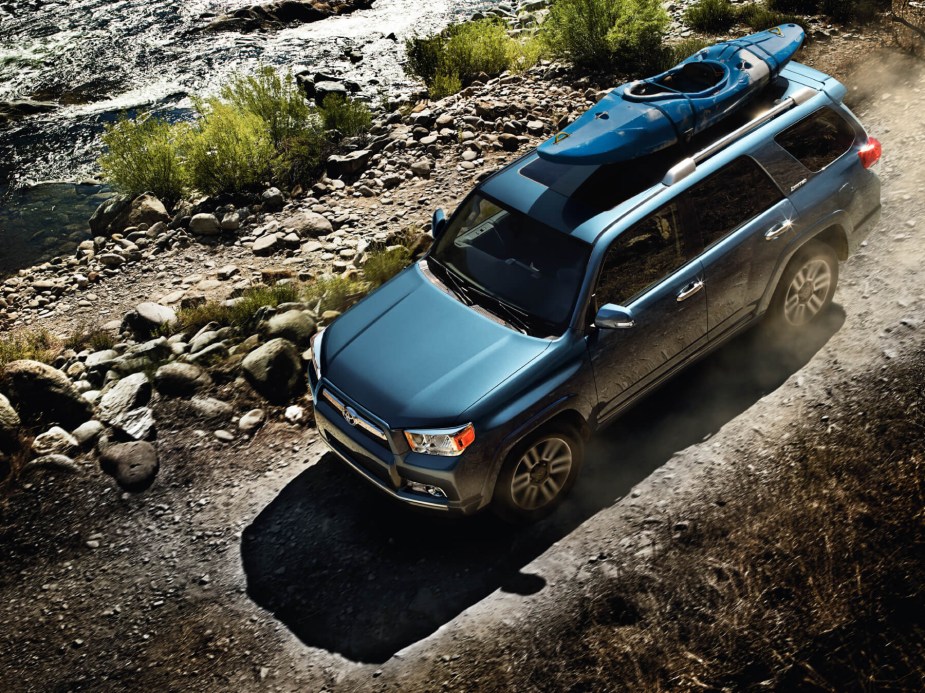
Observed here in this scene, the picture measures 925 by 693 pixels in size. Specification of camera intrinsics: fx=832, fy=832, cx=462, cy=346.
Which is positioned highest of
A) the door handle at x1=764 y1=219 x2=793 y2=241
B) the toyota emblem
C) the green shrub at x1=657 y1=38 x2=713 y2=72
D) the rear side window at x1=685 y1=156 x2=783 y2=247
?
the rear side window at x1=685 y1=156 x2=783 y2=247

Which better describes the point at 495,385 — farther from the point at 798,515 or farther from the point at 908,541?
the point at 908,541

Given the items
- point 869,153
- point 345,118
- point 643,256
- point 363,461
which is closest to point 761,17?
point 345,118

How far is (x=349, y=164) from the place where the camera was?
1143 cm

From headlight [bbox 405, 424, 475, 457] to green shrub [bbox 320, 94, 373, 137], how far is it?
28.2 feet

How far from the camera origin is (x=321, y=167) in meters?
11.9

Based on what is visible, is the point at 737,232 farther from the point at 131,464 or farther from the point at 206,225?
the point at 206,225

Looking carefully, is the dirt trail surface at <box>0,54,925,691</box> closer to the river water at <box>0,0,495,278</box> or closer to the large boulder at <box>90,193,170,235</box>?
the large boulder at <box>90,193,170,235</box>

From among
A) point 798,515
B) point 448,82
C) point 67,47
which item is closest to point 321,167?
point 448,82

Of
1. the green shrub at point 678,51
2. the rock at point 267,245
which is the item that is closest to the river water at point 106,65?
the rock at point 267,245

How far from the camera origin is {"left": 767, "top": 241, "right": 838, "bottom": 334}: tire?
6.47m

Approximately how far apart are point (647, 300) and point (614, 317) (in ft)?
1.86

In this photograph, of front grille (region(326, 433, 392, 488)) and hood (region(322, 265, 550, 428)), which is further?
front grille (region(326, 433, 392, 488))

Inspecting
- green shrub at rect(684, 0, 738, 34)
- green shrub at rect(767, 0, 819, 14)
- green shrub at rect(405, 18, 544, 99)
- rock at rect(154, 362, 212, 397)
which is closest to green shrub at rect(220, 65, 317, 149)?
Result: green shrub at rect(405, 18, 544, 99)

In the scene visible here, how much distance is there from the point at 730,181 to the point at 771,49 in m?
1.50
